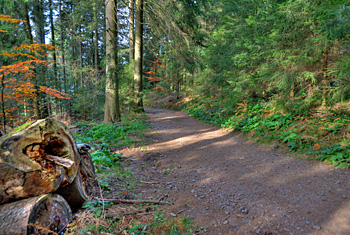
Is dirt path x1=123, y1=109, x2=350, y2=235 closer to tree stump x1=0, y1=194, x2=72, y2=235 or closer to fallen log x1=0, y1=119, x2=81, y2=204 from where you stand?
tree stump x1=0, y1=194, x2=72, y2=235

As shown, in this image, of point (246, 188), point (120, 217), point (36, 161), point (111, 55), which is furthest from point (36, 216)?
point (111, 55)

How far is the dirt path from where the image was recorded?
10.0 feet

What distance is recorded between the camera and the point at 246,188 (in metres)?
4.28

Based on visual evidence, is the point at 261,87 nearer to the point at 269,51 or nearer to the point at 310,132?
the point at 269,51

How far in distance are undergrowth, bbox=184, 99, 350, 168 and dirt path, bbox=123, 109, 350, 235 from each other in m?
→ 0.47

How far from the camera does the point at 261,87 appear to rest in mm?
9109

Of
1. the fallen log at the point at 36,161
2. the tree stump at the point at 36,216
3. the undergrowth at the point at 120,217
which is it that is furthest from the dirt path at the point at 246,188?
the fallen log at the point at 36,161

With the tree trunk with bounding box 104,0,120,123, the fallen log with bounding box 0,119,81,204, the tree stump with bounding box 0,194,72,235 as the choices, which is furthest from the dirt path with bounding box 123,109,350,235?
A: the tree trunk with bounding box 104,0,120,123

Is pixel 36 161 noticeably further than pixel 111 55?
No

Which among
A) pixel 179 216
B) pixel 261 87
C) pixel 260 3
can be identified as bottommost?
pixel 179 216

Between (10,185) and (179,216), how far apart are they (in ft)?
8.19

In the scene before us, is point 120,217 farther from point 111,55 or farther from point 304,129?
point 111,55

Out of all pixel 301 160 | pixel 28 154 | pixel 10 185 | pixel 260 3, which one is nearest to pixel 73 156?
pixel 28 154

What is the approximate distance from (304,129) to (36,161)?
6919 mm
